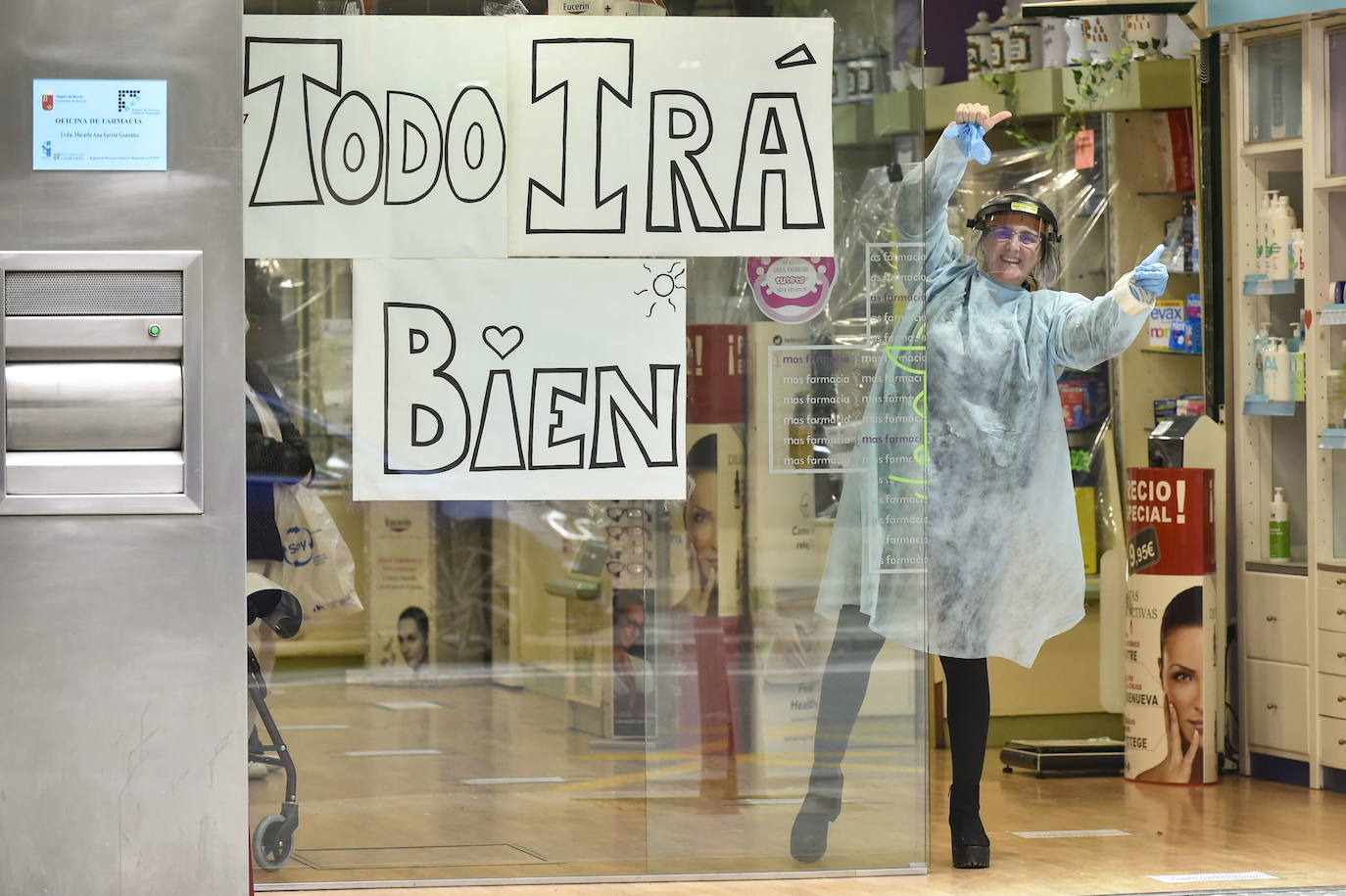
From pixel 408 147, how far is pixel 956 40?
3.35 m

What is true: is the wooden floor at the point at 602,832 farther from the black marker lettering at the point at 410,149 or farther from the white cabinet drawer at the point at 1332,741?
the black marker lettering at the point at 410,149

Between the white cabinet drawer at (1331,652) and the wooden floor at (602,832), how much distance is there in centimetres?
92

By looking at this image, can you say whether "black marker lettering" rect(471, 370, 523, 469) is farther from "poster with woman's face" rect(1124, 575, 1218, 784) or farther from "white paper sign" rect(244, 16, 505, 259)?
"poster with woman's face" rect(1124, 575, 1218, 784)

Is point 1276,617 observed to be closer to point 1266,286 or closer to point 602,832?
point 1266,286

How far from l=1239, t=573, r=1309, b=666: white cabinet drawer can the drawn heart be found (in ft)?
8.86

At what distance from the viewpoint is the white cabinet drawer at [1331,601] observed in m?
5.17

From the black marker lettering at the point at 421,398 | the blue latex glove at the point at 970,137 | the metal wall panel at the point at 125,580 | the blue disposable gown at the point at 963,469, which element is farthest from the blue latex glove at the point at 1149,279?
the metal wall panel at the point at 125,580

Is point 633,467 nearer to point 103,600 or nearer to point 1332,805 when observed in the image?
point 103,600

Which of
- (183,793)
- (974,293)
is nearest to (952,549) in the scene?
(974,293)

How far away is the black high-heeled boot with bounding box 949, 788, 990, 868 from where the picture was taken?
13.5 ft

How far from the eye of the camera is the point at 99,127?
288 centimetres

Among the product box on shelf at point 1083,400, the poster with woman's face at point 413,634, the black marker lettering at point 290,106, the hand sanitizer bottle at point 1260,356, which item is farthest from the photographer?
the poster with woman's face at point 413,634

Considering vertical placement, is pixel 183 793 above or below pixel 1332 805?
above

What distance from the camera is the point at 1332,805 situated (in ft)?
16.4
